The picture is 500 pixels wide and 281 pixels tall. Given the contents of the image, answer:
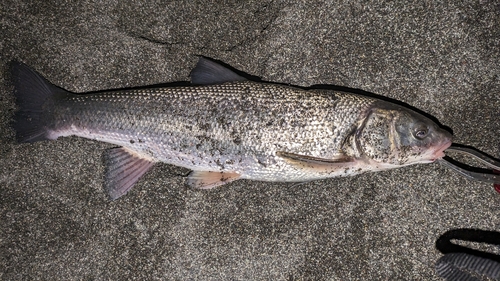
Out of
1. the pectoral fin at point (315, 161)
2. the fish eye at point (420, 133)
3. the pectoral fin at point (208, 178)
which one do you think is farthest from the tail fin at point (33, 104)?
the fish eye at point (420, 133)

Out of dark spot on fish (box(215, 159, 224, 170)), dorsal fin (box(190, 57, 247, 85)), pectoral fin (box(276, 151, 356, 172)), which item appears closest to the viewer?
pectoral fin (box(276, 151, 356, 172))

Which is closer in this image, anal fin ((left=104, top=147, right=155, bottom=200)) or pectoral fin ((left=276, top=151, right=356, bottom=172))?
pectoral fin ((left=276, top=151, right=356, bottom=172))

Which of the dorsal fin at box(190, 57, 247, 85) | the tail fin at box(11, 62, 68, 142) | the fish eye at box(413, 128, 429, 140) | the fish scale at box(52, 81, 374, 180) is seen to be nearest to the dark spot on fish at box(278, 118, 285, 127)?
the fish scale at box(52, 81, 374, 180)

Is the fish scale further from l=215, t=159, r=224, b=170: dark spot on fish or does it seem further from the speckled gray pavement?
the speckled gray pavement

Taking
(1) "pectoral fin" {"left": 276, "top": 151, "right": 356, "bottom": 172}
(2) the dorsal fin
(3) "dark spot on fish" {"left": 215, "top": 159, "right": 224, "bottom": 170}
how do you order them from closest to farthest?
(1) "pectoral fin" {"left": 276, "top": 151, "right": 356, "bottom": 172}
(3) "dark spot on fish" {"left": 215, "top": 159, "right": 224, "bottom": 170}
(2) the dorsal fin

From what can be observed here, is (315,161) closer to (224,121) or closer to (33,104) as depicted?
(224,121)

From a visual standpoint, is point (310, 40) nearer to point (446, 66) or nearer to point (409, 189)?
point (446, 66)

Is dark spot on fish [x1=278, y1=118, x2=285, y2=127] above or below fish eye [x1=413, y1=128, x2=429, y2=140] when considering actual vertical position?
below
